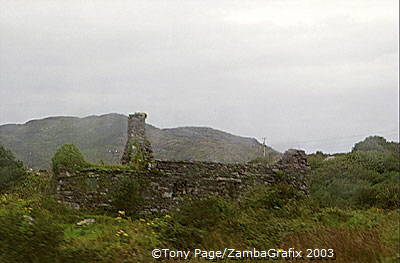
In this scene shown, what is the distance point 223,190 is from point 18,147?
1486cm

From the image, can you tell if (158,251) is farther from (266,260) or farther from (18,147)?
(18,147)

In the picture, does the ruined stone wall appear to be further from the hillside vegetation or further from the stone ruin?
the hillside vegetation

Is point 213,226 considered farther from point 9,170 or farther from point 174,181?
point 9,170

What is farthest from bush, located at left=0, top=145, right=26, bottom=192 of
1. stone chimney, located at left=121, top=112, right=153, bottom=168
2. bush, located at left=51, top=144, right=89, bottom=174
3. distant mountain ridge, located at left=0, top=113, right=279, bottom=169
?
bush, located at left=51, top=144, right=89, bottom=174

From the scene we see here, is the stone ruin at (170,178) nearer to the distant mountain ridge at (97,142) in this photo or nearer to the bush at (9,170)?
the distant mountain ridge at (97,142)

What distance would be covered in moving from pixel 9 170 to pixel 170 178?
10697 mm

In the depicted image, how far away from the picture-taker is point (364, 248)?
7633mm

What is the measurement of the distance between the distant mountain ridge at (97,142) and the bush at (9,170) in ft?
2.73

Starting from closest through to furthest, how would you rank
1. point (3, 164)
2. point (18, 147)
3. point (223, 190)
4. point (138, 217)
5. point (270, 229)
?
1. point (270, 229)
2. point (138, 217)
3. point (223, 190)
4. point (3, 164)
5. point (18, 147)

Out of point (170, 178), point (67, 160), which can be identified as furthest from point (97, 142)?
point (170, 178)

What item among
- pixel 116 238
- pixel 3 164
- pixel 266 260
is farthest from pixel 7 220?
pixel 3 164

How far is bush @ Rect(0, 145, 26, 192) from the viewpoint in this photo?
21203mm

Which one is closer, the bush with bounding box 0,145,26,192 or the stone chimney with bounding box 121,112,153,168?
the stone chimney with bounding box 121,112,153,168

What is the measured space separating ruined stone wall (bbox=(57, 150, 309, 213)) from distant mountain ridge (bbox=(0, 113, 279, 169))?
18.0 ft
